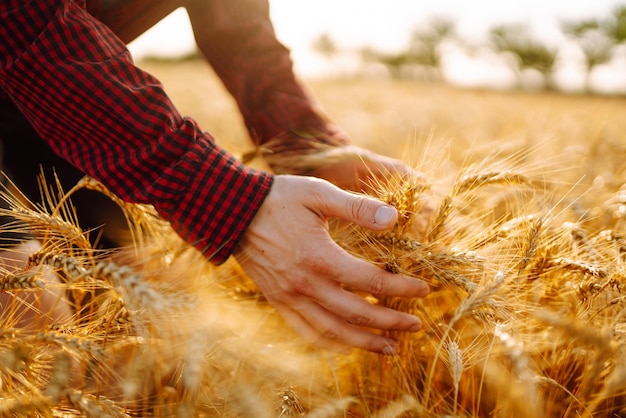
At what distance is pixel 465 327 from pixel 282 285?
0.39 meters

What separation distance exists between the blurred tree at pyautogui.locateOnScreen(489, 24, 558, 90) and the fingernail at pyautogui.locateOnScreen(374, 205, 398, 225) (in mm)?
23140

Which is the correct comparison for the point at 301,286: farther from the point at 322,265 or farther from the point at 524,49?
the point at 524,49

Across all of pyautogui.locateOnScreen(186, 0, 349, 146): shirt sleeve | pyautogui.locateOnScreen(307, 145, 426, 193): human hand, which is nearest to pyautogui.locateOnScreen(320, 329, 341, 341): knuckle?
pyautogui.locateOnScreen(307, 145, 426, 193): human hand

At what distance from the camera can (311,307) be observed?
3.06 feet

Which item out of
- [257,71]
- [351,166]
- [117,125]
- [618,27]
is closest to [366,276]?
[351,166]

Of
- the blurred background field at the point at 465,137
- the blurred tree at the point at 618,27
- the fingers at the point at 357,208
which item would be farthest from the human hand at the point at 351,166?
the blurred tree at the point at 618,27

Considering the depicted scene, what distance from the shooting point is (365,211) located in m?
0.84

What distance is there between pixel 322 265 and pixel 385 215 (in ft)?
0.49

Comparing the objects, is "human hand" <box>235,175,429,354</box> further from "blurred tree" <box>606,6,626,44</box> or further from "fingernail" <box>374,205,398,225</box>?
"blurred tree" <box>606,6,626,44</box>

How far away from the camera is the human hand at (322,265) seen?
2.82 feet

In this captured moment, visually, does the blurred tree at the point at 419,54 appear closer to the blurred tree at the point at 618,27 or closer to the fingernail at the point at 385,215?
the blurred tree at the point at 618,27

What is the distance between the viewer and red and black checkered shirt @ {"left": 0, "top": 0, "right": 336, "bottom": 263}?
2.66 feet

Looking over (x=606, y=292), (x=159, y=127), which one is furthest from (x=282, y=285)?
(x=606, y=292)

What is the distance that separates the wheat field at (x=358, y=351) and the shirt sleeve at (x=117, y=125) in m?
0.10
